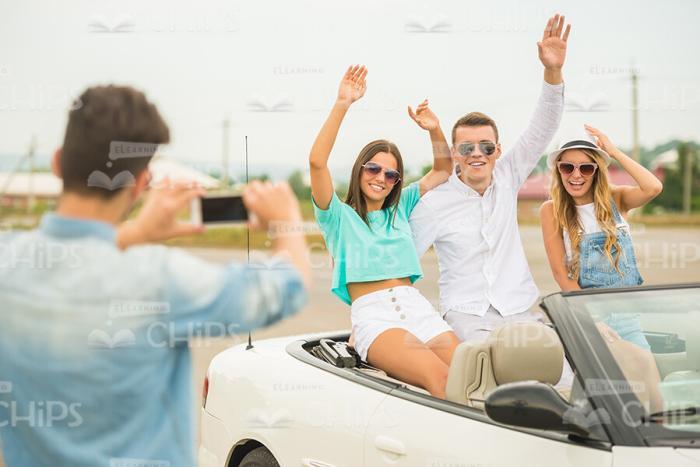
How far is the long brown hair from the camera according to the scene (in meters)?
3.61

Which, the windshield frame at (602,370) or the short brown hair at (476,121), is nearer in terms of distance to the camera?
the windshield frame at (602,370)

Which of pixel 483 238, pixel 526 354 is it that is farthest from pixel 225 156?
pixel 483 238

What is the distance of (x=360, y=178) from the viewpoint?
11.9 feet

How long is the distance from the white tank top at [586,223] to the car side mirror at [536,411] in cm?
141

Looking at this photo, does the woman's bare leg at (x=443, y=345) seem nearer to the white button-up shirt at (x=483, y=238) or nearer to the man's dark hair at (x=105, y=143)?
the white button-up shirt at (x=483, y=238)

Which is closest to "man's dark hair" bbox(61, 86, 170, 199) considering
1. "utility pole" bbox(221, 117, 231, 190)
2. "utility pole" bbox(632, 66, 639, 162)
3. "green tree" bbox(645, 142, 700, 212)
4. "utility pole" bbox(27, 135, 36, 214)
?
"utility pole" bbox(221, 117, 231, 190)

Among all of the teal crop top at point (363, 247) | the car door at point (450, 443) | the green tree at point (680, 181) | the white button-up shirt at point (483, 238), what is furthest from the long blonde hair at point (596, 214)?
the green tree at point (680, 181)

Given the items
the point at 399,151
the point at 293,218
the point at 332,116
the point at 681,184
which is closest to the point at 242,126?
the point at 332,116

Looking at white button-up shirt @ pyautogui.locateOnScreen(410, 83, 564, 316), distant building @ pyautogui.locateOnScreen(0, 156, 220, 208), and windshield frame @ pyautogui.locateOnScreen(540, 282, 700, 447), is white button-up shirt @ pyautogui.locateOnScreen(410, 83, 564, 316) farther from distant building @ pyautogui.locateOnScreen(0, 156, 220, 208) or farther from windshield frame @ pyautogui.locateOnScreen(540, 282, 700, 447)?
distant building @ pyautogui.locateOnScreen(0, 156, 220, 208)

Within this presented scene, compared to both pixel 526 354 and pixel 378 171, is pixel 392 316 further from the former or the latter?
pixel 526 354

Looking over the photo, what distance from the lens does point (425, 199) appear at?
377cm

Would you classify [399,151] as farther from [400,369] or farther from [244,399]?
[244,399]

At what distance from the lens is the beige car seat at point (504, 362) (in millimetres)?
2709

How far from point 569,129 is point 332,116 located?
1.22m
